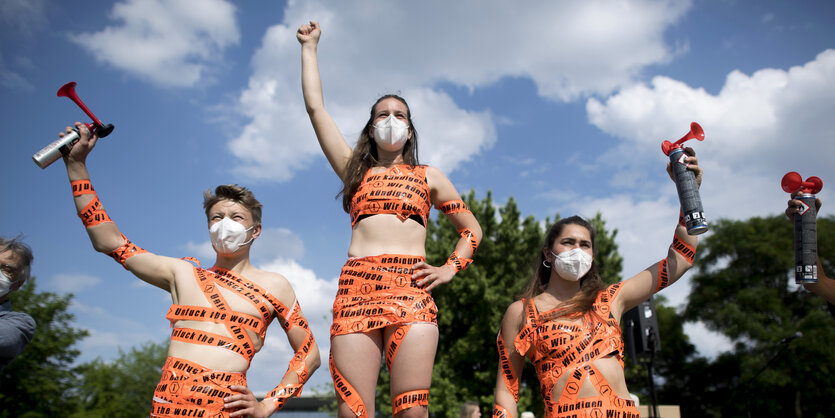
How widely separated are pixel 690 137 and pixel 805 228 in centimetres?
84

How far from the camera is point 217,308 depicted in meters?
3.25

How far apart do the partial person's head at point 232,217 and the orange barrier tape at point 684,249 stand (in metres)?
2.62

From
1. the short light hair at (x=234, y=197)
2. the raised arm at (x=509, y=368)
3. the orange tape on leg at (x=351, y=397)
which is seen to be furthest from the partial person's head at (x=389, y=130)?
the orange tape on leg at (x=351, y=397)

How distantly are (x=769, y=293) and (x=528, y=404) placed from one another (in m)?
17.5

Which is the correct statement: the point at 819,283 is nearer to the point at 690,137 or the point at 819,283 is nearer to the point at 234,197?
the point at 690,137

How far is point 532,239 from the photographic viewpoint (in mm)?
22281

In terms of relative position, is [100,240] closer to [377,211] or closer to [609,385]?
[377,211]

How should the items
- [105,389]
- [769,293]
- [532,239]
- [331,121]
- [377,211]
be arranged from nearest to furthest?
[377,211] → [331,121] → [532,239] → [769,293] → [105,389]

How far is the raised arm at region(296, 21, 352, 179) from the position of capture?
3668mm

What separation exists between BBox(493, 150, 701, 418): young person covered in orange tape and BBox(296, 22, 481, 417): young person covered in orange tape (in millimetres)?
561

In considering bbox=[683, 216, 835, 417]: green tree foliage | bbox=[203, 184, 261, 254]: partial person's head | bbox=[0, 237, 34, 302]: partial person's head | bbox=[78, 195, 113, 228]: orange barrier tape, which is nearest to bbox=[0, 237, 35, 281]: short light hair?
bbox=[0, 237, 34, 302]: partial person's head

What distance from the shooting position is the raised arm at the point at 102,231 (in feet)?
10.9

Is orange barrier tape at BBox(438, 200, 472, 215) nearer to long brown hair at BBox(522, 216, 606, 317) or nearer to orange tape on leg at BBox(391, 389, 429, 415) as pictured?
long brown hair at BBox(522, 216, 606, 317)

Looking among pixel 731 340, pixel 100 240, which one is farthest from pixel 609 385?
pixel 731 340
